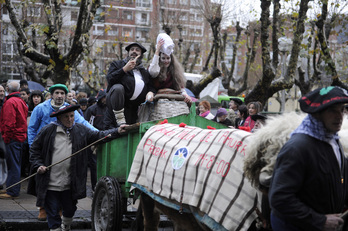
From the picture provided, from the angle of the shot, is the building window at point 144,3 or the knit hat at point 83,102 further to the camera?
the building window at point 144,3

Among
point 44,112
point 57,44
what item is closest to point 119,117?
point 44,112

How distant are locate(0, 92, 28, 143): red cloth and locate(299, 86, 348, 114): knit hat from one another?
7.67 meters

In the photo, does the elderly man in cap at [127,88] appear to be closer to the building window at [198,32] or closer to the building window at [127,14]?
the building window at [198,32]

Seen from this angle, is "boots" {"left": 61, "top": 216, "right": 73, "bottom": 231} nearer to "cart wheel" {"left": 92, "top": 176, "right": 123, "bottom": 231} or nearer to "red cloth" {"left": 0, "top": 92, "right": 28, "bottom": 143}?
"cart wheel" {"left": 92, "top": 176, "right": 123, "bottom": 231}

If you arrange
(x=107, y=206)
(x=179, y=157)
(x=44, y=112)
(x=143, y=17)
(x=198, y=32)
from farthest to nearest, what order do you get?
1. (x=143, y=17)
2. (x=198, y=32)
3. (x=44, y=112)
4. (x=107, y=206)
5. (x=179, y=157)

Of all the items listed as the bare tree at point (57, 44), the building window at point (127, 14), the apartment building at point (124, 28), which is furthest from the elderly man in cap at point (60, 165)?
the building window at point (127, 14)

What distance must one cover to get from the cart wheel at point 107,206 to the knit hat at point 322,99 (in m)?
3.66

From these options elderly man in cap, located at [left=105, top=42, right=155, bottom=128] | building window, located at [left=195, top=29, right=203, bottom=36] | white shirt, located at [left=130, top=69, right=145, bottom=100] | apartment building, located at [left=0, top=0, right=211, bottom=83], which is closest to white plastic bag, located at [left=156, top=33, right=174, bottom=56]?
elderly man in cap, located at [left=105, top=42, right=155, bottom=128]

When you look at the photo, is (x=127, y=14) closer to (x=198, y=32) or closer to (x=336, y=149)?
(x=198, y=32)

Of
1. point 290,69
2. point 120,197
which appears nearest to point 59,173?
point 120,197

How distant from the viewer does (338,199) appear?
357 cm

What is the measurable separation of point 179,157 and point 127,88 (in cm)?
250

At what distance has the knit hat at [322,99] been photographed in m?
3.45

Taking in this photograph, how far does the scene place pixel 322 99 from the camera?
349cm
